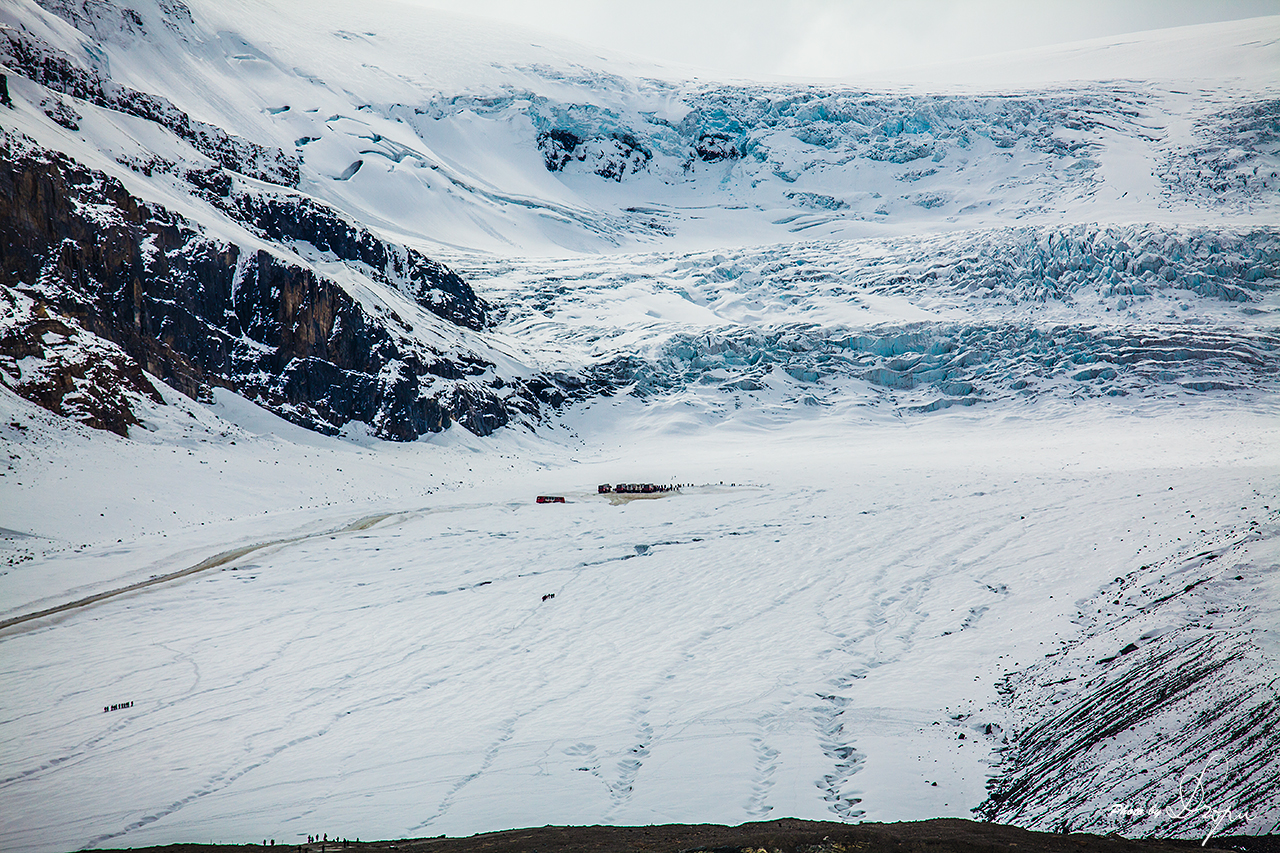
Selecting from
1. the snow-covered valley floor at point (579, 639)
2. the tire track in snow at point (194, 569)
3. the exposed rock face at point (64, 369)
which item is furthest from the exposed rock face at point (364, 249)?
the tire track in snow at point (194, 569)

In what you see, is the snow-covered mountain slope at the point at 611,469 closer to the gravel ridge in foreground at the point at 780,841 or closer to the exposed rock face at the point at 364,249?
the exposed rock face at the point at 364,249

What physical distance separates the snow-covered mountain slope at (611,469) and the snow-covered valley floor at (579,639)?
120 mm

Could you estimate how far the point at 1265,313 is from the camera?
6122cm

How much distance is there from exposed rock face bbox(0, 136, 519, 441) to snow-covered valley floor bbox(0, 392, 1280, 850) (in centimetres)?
1050

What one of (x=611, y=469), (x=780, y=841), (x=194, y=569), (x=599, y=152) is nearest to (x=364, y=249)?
(x=611, y=469)

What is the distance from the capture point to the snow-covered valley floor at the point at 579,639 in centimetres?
1095

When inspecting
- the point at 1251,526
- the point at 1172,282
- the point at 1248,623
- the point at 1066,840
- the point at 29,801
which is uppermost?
the point at 1172,282

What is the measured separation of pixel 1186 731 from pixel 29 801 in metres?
16.6

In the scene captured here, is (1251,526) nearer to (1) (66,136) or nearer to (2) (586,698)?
(2) (586,698)

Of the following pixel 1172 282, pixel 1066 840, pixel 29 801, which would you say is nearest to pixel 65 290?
pixel 29 801

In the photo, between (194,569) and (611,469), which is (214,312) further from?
(194,569)

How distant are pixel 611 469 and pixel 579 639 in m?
27.9

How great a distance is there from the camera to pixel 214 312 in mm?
46719

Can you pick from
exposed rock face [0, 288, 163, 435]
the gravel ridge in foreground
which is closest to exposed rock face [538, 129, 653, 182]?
exposed rock face [0, 288, 163, 435]
